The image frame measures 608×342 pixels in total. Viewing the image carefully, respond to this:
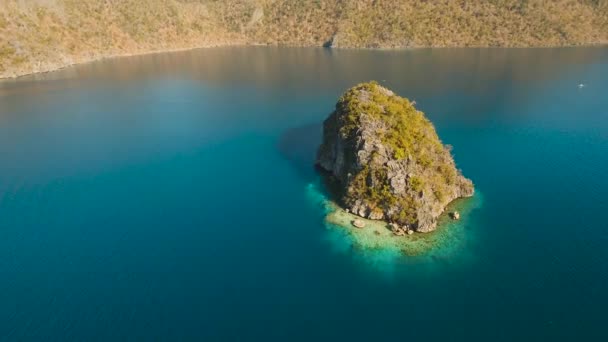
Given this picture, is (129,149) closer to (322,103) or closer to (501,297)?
(322,103)

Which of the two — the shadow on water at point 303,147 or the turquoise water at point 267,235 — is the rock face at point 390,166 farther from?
the turquoise water at point 267,235

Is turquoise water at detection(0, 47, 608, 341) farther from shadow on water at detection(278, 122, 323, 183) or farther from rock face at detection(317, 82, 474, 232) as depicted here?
rock face at detection(317, 82, 474, 232)

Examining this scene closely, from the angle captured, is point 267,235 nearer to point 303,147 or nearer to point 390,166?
point 390,166

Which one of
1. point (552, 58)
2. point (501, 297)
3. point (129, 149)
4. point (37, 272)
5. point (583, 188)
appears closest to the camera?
point (501, 297)

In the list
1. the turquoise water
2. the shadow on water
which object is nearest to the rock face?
the shadow on water

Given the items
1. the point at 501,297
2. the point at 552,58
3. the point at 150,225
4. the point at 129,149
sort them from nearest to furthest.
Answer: the point at 501,297
the point at 150,225
the point at 129,149
the point at 552,58

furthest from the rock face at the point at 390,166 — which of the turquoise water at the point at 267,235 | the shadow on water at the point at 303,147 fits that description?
the turquoise water at the point at 267,235

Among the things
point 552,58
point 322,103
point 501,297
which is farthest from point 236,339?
point 552,58
